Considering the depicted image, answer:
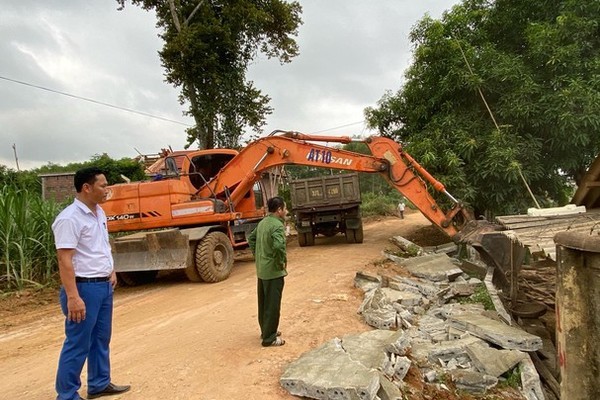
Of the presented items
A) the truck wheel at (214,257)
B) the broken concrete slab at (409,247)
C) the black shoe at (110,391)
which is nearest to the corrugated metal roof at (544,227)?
the black shoe at (110,391)

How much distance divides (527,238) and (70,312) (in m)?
4.05

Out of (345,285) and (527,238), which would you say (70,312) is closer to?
(527,238)

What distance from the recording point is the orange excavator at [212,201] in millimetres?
7856

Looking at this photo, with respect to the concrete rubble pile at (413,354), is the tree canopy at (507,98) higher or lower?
higher

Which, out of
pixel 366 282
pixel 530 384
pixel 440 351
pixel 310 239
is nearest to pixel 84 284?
pixel 440 351

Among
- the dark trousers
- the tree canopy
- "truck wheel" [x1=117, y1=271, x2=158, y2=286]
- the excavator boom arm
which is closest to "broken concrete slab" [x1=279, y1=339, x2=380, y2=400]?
the dark trousers

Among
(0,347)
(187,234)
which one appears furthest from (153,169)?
(0,347)

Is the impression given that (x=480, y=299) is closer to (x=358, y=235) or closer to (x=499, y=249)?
(x=499, y=249)

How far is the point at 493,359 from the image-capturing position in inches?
165

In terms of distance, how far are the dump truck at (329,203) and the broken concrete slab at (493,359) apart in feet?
27.2

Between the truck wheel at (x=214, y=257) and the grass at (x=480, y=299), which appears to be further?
the truck wheel at (x=214, y=257)

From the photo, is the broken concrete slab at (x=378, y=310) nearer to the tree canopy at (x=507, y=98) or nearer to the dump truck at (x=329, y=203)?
the tree canopy at (x=507, y=98)

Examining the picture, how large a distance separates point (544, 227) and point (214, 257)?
580cm

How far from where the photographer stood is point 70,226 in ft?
9.96
